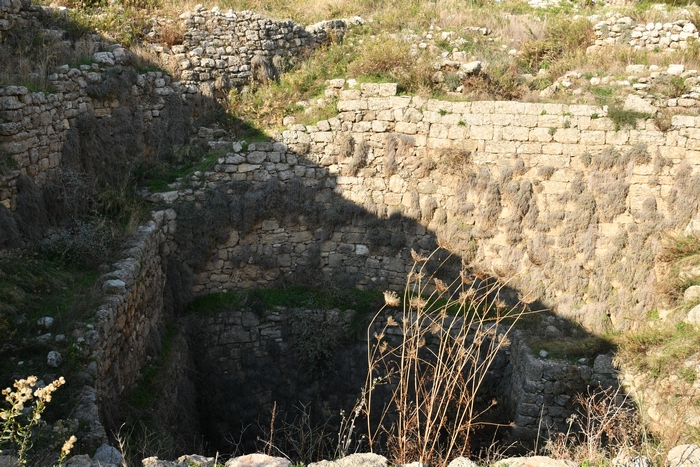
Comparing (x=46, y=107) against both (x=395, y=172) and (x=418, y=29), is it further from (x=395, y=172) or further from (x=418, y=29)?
(x=418, y=29)

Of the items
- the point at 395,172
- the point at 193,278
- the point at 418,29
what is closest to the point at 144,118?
the point at 193,278

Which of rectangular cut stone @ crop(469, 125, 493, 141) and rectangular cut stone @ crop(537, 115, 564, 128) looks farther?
rectangular cut stone @ crop(469, 125, 493, 141)

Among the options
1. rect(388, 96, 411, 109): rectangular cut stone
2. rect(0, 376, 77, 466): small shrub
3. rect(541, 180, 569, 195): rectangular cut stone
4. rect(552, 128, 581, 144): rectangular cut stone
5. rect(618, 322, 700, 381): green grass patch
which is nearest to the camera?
rect(0, 376, 77, 466): small shrub

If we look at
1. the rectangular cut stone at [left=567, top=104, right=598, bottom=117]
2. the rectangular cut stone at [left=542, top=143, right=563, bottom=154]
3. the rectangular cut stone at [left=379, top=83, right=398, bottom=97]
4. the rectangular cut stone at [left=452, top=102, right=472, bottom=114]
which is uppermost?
the rectangular cut stone at [left=379, top=83, right=398, bottom=97]

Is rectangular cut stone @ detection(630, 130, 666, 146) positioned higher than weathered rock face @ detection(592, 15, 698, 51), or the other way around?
weathered rock face @ detection(592, 15, 698, 51)

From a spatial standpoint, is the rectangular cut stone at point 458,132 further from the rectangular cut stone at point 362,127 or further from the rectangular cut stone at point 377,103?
the rectangular cut stone at point 362,127

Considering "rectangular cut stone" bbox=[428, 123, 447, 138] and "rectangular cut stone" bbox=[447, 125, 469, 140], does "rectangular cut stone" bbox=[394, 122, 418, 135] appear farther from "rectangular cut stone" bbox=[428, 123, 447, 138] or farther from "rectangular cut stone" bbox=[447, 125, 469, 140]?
"rectangular cut stone" bbox=[447, 125, 469, 140]

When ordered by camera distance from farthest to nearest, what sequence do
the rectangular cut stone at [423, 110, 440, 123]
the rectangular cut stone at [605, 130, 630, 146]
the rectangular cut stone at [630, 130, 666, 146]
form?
the rectangular cut stone at [423, 110, 440, 123] < the rectangular cut stone at [605, 130, 630, 146] < the rectangular cut stone at [630, 130, 666, 146]

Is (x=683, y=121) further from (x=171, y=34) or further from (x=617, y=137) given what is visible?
(x=171, y=34)

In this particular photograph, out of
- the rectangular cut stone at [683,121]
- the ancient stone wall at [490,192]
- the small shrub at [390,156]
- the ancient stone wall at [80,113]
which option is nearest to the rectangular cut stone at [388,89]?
the ancient stone wall at [490,192]

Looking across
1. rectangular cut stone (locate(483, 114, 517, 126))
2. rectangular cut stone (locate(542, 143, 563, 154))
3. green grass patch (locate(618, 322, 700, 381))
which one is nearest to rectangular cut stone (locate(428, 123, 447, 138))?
rectangular cut stone (locate(483, 114, 517, 126))

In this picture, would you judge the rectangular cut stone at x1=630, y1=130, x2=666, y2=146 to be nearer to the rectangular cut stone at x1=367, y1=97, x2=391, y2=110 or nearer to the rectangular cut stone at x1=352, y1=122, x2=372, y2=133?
the rectangular cut stone at x1=367, y1=97, x2=391, y2=110

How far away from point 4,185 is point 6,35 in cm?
315

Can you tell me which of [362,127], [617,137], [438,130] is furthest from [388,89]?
[617,137]
